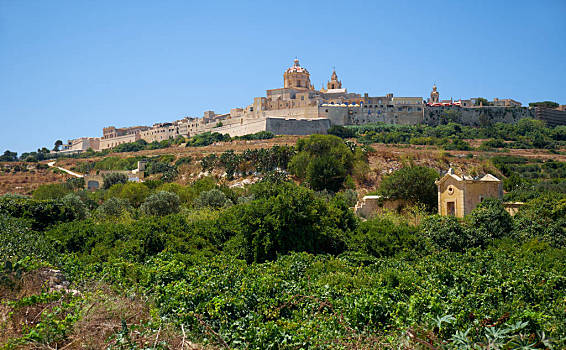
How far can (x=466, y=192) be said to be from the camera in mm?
21125

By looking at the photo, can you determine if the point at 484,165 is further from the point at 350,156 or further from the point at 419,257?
the point at 419,257

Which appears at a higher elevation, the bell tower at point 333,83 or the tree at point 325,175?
the bell tower at point 333,83

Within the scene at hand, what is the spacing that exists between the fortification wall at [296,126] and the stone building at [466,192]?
41032 mm

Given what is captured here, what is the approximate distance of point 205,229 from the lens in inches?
707

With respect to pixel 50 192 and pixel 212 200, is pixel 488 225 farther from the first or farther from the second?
pixel 50 192

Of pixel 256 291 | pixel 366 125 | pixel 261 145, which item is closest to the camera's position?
pixel 256 291

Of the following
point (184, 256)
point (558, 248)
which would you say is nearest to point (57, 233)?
point (184, 256)

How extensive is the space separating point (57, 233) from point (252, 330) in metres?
12.6

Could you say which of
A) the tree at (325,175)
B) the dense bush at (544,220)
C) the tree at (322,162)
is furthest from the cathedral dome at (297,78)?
the dense bush at (544,220)

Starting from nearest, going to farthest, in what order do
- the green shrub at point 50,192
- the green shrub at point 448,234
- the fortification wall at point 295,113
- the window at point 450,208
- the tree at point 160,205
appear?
the green shrub at point 448,234 < the window at point 450,208 < the tree at point 160,205 < the green shrub at point 50,192 < the fortification wall at point 295,113

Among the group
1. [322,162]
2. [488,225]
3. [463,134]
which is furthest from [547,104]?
[488,225]

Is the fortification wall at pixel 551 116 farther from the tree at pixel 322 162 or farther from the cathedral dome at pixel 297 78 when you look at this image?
the tree at pixel 322 162

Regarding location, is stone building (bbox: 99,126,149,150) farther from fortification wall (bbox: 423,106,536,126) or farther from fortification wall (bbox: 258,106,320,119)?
fortification wall (bbox: 423,106,536,126)

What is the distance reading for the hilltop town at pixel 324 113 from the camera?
6550cm
